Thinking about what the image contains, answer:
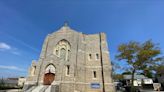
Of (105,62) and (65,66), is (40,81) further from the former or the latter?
(105,62)

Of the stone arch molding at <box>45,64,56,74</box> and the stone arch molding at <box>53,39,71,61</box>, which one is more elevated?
the stone arch molding at <box>53,39,71,61</box>

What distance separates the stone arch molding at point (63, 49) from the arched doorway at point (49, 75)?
3752 mm

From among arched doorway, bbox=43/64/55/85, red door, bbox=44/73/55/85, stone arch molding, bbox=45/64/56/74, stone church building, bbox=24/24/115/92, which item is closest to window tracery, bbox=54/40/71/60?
stone church building, bbox=24/24/115/92

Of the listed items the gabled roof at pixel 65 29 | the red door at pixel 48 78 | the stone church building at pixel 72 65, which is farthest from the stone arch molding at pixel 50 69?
the gabled roof at pixel 65 29

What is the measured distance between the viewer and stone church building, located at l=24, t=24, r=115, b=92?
19600 mm

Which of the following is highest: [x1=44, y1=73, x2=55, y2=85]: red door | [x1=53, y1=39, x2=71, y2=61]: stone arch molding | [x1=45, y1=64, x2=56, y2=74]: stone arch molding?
[x1=53, y1=39, x2=71, y2=61]: stone arch molding

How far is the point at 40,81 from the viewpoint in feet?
68.1

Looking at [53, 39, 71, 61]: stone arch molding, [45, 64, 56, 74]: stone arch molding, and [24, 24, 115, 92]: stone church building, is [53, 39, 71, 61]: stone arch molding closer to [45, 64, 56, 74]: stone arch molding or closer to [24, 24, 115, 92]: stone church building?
[24, 24, 115, 92]: stone church building

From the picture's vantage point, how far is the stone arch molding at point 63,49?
24.5m

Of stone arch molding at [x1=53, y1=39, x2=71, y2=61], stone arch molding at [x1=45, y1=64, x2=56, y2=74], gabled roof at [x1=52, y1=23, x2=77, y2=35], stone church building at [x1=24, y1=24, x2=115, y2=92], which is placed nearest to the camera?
stone church building at [x1=24, y1=24, x2=115, y2=92]

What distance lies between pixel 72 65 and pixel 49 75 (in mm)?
4345

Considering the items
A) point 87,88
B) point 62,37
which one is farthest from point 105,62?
point 62,37

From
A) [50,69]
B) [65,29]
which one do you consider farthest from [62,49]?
[50,69]

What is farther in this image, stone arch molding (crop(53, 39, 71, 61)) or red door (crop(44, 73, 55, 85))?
stone arch molding (crop(53, 39, 71, 61))
